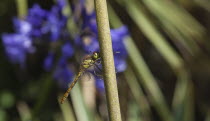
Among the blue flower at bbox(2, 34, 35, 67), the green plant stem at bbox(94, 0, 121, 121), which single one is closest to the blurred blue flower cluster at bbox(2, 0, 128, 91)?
the blue flower at bbox(2, 34, 35, 67)

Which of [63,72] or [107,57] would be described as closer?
[107,57]

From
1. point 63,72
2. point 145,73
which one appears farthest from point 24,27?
point 145,73

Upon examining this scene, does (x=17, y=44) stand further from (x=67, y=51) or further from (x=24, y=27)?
(x=67, y=51)

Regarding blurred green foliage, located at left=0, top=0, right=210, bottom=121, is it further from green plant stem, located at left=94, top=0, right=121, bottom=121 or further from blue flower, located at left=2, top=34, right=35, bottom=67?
green plant stem, located at left=94, top=0, right=121, bottom=121

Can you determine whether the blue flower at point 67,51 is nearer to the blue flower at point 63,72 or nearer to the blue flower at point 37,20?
the blue flower at point 63,72

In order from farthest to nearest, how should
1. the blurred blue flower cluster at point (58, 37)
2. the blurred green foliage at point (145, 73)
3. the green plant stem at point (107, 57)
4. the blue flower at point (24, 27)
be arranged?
the blurred green foliage at point (145, 73)
the blue flower at point (24, 27)
the blurred blue flower cluster at point (58, 37)
the green plant stem at point (107, 57)

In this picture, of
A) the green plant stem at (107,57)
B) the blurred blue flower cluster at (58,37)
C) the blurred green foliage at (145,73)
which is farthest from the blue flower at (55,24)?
the green plant stem at (107,57)
